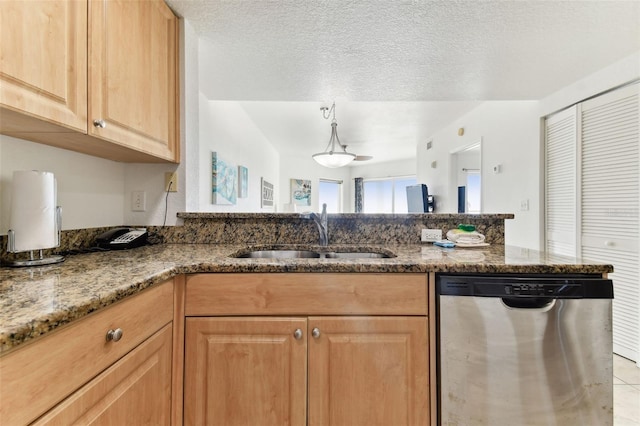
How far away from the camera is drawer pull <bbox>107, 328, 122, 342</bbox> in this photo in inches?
27.6

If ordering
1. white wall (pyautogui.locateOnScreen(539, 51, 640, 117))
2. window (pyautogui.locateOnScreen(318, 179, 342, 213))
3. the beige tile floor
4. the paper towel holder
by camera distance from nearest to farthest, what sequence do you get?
the paper towel holder
the beige tile floor
white wall (pyautogui.locateOnScreen(539, 51, 640, 117))
window (pyautogui.locateOnScreen(318, 179, 342, 213))

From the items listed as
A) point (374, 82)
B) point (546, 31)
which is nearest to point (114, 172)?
point (374, 82)

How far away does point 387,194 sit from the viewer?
796 cm

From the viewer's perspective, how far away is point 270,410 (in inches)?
40.0

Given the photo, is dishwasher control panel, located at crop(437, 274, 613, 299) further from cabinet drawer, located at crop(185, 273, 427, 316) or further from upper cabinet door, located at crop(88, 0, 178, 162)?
upper cabinet door, located at crop(88, 0, 178, 162)

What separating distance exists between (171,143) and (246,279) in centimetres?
96

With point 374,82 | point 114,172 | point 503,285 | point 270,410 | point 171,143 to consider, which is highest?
point 374,82

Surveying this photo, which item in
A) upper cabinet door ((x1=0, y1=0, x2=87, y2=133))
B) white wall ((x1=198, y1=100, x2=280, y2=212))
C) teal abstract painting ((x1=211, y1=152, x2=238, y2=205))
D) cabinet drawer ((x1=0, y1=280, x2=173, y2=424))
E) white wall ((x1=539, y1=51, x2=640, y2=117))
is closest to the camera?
cabinet drawer ((x1=0, y1=280, x2=173, y2=424))

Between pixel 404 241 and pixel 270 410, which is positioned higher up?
pixel 404 241

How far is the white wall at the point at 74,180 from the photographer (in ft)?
3.35

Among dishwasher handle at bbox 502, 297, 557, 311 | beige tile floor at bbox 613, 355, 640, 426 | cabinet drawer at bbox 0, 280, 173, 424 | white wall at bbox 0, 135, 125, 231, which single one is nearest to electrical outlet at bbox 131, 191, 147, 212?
white wall at bbox 0, 135, 125, 231

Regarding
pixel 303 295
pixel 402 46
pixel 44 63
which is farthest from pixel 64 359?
pixel 402 46

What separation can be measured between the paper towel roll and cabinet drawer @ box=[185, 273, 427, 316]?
514 mm

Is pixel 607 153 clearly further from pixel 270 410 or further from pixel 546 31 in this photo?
pixel 270 410
